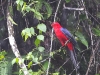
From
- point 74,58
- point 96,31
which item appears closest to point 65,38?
point 74,58

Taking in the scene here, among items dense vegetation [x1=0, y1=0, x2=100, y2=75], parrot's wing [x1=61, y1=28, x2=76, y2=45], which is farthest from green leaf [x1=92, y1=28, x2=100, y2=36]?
parrot's wing [x1=61, y1=28, x2=76, y2=45]

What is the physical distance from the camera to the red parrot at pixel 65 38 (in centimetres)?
440

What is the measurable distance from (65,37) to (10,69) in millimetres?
1088

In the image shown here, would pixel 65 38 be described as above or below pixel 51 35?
below

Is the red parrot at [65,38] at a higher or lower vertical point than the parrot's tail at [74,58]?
higher

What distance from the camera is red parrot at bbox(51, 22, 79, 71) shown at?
4402 mm

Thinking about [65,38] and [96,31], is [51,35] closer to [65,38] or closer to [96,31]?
[65,38]

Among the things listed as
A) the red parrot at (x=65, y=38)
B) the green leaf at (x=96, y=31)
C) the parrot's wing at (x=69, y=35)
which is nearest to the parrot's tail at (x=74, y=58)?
the red parrot at (x=65, y=38)

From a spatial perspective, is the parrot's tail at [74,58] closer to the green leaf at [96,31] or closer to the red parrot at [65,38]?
the red parrot at [65,38]

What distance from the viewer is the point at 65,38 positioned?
4.58 meters

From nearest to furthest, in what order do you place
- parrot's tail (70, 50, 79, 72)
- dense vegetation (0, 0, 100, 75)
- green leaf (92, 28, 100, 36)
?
dense vegetation (0, 0, 100, 75) → green leaf (92, 28, 100, 36) → parrot's tail (70, 50, 79, 72)

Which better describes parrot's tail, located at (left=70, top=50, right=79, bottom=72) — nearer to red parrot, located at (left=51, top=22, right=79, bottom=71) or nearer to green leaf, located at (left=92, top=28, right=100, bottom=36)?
red parrot, located at (left=51, top=22, right=79, bottom=71)

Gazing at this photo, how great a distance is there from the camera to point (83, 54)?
4.68 meters

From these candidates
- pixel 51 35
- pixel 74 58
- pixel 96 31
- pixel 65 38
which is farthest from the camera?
pixel 65 38
